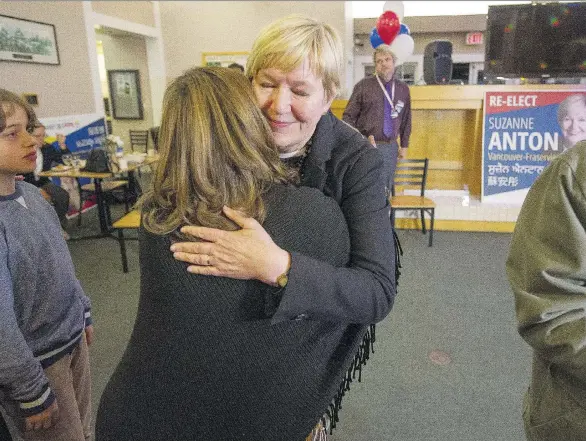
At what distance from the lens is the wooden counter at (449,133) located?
15.0ft

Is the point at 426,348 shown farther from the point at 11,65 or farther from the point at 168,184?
the point at 11,65

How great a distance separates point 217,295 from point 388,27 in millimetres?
5255

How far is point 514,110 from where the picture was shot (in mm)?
4391

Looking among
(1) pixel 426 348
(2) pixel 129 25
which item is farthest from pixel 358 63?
(1) pixel 426 348

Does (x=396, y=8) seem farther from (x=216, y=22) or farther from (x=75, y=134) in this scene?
(x=75, y=134)

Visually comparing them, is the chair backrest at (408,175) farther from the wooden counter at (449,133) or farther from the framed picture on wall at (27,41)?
the framed picture on wall at (27,41)

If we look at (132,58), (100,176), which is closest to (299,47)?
(100,176)

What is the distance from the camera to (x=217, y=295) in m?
0.73

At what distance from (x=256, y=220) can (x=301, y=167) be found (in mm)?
253

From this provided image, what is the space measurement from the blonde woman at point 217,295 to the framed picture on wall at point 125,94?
8.57 metres

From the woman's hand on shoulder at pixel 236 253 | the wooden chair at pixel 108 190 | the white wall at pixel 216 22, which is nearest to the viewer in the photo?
the woman's hand on shoulder at pixel 236 253

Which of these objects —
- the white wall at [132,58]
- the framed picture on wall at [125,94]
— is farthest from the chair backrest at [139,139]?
the framed picture on wall at [125,94]

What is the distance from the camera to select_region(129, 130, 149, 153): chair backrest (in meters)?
8.50

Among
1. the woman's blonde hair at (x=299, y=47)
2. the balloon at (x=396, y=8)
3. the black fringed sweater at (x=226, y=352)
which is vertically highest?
the balloon at (x=396, y=8)
